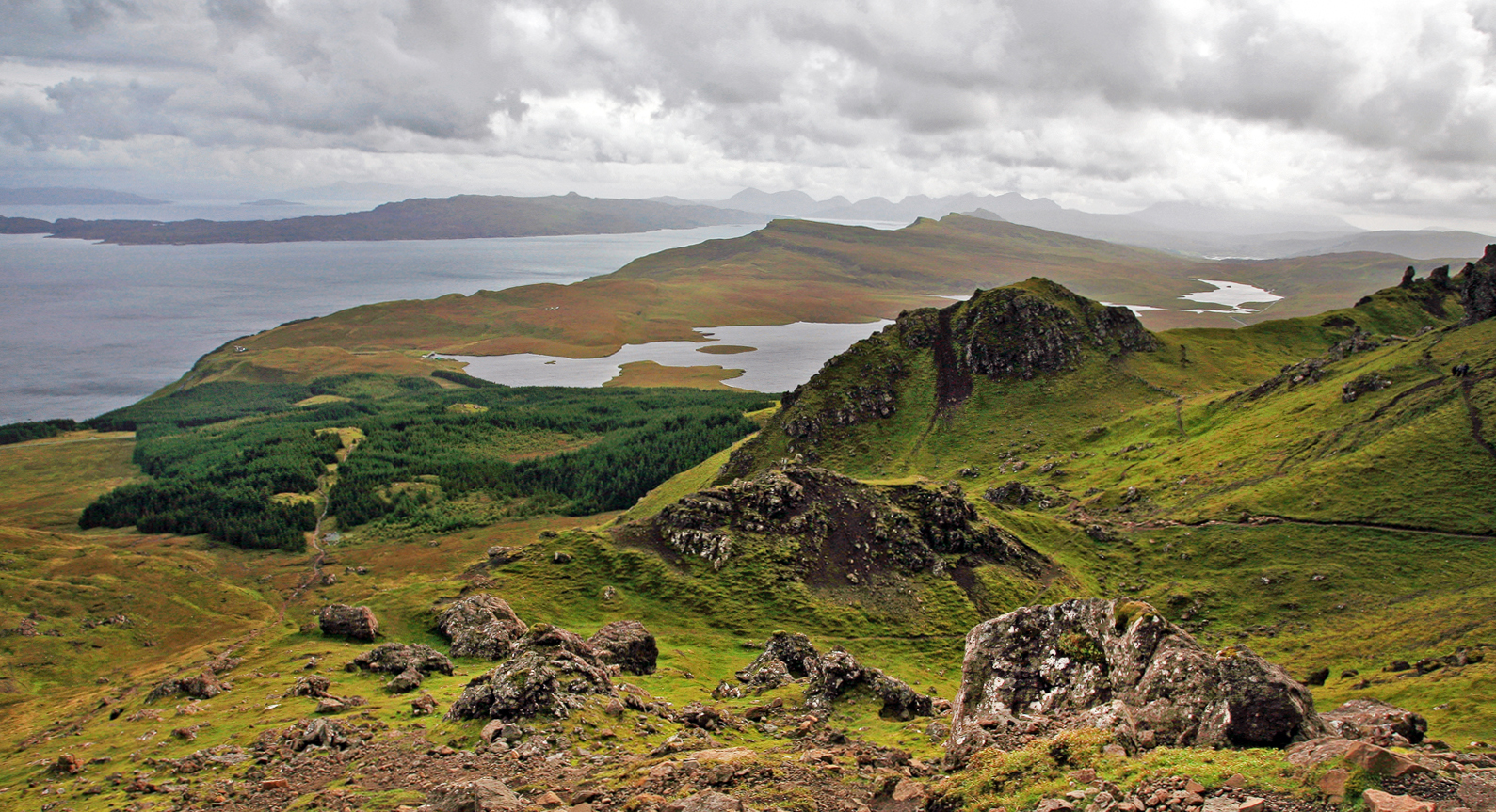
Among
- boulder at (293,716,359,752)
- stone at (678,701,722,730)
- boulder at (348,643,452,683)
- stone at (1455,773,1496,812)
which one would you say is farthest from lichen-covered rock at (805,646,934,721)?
stone at (1455,773,1496,812)

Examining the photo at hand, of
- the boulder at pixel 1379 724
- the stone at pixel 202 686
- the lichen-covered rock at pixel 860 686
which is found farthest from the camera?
the stone at pixel 202 686

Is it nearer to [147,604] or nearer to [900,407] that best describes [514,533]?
[147,604]

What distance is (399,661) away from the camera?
50094mm

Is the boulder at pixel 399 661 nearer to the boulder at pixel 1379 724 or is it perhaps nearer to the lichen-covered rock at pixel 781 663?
the lichen-covered rock at pixel 781 663

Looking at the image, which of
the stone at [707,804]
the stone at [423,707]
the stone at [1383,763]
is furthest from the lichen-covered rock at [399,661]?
the stone at [1383,763]

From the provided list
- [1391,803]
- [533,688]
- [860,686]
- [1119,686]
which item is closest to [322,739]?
[533,688]

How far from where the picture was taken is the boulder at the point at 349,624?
195 ft

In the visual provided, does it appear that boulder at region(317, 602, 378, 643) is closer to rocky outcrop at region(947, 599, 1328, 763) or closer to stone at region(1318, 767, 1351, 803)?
rocky outcrop at region(947, 599, 1328, 763)

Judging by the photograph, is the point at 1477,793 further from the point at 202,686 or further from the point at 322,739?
the point at 202,686

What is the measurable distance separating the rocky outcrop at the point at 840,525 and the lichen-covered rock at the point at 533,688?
3476cm

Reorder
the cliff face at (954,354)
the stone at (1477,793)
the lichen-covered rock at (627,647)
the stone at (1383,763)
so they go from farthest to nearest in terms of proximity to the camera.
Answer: the cliff face at (954,354) < the lichen-covered rock at (627,647) < the stone at (1383,763) < the stone at (1477,793)

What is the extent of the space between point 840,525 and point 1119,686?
51026 mm

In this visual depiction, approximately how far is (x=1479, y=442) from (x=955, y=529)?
59.0 metres

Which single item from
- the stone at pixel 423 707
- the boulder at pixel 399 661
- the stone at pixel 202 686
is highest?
the stone at pixel 423 707
